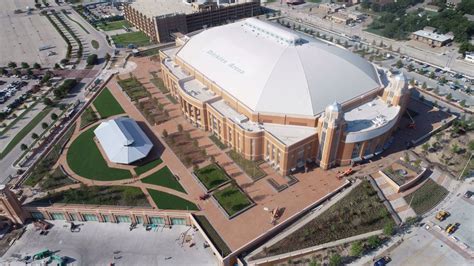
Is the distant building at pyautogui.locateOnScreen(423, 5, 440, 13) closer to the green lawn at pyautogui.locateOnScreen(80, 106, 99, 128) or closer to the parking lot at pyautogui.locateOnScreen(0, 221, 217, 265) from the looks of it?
the green lawn at pyautogui.locateOnScreen(80, 106, 99, 128)

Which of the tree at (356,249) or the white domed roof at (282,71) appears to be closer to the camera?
the tree at (356,249)

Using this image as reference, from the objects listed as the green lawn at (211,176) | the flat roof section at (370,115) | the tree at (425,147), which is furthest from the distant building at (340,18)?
the green lawn at (211,176)

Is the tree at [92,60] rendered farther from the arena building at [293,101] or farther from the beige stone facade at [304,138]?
the beige stone facade at [304,138]

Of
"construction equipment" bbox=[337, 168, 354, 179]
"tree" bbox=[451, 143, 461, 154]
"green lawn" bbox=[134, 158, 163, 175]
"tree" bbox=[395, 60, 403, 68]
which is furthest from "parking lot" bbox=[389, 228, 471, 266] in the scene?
"tree" bbox=[395, 60, 403, 68]

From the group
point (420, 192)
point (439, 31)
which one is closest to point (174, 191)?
point (420, 192)

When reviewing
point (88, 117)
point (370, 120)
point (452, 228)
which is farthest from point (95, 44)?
point (452, 228)

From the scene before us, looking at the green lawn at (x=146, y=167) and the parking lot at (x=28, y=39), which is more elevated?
the parking lot at (x=28, y=39)
